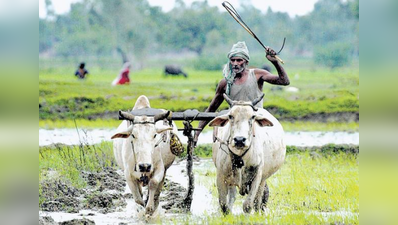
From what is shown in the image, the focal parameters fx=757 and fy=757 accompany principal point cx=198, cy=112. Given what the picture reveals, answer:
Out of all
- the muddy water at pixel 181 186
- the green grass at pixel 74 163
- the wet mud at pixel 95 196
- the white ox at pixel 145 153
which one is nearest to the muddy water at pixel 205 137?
the muddy water at pixel 181 186

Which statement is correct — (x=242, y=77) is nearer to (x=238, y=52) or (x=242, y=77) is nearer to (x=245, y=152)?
(x=238, y=52)

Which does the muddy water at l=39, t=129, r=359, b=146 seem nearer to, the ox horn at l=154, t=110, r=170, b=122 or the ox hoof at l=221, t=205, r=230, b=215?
the ox horn at l=154, t=110, r=170, b=122

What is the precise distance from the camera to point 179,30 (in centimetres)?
6175

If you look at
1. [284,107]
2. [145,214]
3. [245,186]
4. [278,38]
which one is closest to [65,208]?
[145,214]

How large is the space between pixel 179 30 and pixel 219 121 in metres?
54.5

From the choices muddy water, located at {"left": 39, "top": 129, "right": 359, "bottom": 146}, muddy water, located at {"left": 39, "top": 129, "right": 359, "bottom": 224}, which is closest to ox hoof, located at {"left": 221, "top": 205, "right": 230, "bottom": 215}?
muddy water, located at {"left": 39, "top": 129, "right": 359, "bottom": 224}

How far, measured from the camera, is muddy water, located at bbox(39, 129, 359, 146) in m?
15.3

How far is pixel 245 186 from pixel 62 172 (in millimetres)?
3733

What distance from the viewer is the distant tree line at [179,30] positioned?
58844 millimetres

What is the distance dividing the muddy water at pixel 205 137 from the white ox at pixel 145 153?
6471 mm

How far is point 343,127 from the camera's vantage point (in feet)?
59.9
